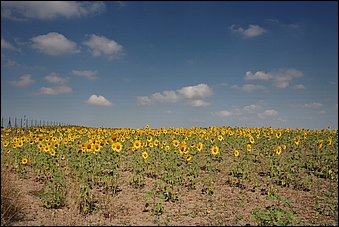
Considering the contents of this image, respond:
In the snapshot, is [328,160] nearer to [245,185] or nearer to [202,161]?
[245,185]

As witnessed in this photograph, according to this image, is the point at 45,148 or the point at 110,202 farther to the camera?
the point at 45,148

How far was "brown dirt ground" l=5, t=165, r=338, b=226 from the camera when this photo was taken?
19.4ft

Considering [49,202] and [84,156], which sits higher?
[84,156]

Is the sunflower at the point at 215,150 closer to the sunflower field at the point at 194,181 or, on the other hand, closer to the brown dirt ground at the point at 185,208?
the sunflower field at the point at 194,181

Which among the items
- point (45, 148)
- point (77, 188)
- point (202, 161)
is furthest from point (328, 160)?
point (45, 148)

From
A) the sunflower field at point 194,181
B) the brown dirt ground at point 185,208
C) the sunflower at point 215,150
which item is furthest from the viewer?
the sunflower at point 215,150

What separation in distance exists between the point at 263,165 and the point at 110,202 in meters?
4.63

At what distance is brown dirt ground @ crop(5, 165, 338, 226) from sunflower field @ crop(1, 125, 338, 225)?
21mm

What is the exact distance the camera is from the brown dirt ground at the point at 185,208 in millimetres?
5902

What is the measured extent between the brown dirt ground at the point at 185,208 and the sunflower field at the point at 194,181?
0.02 m

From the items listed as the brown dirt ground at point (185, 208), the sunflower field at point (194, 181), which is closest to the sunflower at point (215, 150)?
the sunflower field at point (194, 181)

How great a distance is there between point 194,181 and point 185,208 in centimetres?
157

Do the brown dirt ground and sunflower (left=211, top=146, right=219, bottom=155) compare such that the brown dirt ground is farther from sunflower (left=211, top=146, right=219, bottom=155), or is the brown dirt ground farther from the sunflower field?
sunflower (left=211, top=146, right=219, bottom=155)

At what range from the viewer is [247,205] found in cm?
675
